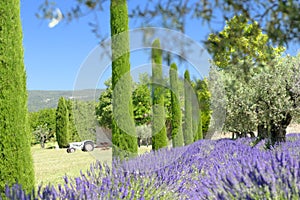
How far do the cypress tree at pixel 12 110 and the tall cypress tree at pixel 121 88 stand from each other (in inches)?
158

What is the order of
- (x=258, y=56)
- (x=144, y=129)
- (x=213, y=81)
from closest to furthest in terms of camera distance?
(x=258, y=56), (x=213, y=81), (x=144, y=129)

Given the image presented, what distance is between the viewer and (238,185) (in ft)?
10.7

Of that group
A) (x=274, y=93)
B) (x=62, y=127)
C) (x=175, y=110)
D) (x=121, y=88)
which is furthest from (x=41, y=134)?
(x=274, y=93)

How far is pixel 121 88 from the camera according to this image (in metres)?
10.1

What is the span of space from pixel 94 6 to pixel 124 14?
25.3 feet

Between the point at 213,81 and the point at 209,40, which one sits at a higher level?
the point at 213,81

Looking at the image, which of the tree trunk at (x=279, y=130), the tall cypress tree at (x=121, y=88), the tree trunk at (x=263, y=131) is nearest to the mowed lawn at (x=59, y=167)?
the tall cypress tree at (x=121, y=88)

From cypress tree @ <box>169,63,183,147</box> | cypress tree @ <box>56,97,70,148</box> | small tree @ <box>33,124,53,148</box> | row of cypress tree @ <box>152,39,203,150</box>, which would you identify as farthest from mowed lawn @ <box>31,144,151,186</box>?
small tree @ <box>33,124,53,148</box>

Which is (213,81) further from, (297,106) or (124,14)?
(124,14)

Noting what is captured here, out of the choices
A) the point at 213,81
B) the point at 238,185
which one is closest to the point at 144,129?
the point at 213,81

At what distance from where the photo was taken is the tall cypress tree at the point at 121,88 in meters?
9.96

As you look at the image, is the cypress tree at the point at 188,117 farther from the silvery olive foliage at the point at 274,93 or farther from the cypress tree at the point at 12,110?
the cypress tree at the point at 12,110

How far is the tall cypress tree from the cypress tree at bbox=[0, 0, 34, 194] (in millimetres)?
4025

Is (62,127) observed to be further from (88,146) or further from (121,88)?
(121,88)
